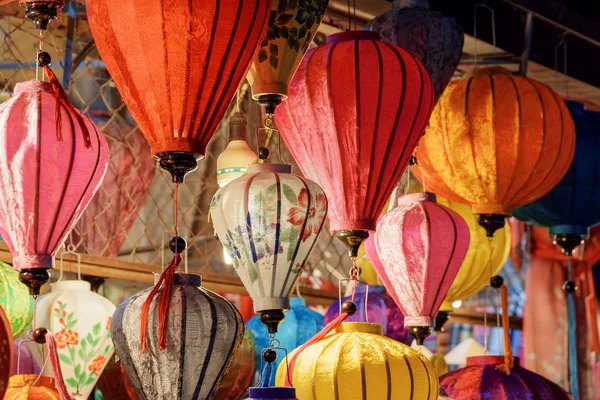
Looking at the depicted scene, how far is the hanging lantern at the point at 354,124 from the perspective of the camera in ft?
7.16

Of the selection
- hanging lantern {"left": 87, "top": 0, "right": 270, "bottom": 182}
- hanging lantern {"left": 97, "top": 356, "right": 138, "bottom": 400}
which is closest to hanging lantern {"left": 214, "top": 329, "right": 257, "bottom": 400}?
hanging lantern {"left": 97, "top": 356, "right": 138, "bottom": 400}

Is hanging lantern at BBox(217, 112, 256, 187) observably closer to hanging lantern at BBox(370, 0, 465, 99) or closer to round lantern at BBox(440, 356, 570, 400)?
hanging lantern at BBox(370, 0, 465, 99)

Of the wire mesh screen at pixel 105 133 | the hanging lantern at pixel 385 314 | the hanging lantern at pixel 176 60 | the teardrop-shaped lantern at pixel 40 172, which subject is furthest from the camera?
the wire mesh screen at pixel 105 133

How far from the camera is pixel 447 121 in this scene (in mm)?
2811

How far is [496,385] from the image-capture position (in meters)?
2.70

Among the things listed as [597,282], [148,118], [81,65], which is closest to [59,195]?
[148,118]

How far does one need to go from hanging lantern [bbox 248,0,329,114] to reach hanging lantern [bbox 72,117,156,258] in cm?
124

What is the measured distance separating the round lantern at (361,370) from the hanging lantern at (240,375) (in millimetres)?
522

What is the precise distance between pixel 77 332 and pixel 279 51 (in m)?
0.87

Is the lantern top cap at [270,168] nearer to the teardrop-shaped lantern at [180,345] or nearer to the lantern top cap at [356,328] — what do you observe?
the teardrop-shaped lantern at [180,345]

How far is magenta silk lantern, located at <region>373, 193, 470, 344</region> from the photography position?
2.51 m

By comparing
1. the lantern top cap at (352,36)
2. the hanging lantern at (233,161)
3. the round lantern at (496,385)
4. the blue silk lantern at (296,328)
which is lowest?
the round lantern at (496,385)

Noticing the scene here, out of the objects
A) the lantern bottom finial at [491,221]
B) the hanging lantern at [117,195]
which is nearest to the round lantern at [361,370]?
the lantern bottom finial at [491,221]

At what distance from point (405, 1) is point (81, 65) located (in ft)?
3.68
